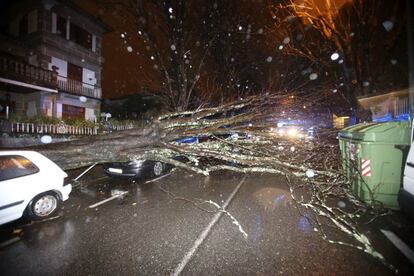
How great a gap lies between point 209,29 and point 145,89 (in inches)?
222

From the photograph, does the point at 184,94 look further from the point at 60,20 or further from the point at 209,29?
the point at 60,20

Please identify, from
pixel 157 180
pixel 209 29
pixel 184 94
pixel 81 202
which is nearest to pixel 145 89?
pixel 184 94

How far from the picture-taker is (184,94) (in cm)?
1377

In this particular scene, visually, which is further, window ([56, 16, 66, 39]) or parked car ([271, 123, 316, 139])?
window ([56, 16, 66, 39])

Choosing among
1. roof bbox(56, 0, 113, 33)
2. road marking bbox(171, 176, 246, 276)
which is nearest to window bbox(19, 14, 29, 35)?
roof bbox(56, 0, 113, 33)

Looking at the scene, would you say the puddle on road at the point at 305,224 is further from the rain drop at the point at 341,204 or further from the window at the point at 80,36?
the window at the point at 80,36

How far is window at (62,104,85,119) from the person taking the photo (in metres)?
19.8

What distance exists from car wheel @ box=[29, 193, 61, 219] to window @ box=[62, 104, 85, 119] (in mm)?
16593

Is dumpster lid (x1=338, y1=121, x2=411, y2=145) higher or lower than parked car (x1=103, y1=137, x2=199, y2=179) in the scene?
higher

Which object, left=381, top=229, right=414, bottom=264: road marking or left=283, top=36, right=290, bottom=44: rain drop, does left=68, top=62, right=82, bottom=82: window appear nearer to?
left=283, top=36, right=290, bottom=44: rain drop

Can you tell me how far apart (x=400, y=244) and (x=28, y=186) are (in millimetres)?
6776

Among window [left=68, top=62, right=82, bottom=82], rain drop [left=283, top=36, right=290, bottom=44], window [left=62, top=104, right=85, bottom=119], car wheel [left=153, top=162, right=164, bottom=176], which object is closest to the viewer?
car wheel [left=153, top=162, right=164, bottom=176]

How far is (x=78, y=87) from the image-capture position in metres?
20.5

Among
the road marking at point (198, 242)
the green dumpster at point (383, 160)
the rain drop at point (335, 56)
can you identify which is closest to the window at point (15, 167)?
the road marking at point (198, 242)
